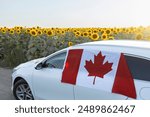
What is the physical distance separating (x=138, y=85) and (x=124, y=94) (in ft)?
1.08

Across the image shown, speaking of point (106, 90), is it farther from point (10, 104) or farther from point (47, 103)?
point (10, 104)

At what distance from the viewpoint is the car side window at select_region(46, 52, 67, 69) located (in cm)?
829

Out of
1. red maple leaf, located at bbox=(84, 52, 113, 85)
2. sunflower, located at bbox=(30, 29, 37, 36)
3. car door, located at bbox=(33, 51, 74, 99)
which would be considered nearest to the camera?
red maple leaf, located at bbox=(84, 52, 113, 85)

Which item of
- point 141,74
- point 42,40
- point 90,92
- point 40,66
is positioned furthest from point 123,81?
point 42,40

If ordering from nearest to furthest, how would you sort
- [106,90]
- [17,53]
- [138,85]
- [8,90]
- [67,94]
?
1. [138,85]
2. [106,90]
3. [67,94]
4. [8,90]
5. [17,53]

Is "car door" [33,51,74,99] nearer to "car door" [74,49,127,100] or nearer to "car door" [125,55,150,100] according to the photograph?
"car door" [74,49,127,100]

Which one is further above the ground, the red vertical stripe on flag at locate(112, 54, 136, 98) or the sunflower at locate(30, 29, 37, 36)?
the sunflower at locate(30, 29, 37, 36)

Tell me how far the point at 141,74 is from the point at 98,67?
99 cm

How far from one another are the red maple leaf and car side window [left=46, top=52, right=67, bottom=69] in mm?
822

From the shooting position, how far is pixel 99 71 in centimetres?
736

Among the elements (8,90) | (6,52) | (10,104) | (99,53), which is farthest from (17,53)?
(99,53)

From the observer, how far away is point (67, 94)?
7.91 m

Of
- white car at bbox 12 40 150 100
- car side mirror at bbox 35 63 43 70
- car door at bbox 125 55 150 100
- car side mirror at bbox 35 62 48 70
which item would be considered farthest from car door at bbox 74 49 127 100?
car side mirror at bbox 35 63 43 70

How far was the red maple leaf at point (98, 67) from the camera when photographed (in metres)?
7.23
